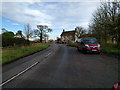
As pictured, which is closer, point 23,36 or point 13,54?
point 13,54

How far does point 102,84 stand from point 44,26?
6891 cm

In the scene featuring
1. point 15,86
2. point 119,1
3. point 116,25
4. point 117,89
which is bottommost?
point 15,86

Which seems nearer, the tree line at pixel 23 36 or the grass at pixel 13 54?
the grass at pixel 13 54

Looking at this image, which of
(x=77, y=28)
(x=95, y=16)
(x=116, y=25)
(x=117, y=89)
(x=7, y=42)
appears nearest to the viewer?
(x=117, y=89)

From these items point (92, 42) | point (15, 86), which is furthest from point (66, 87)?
point (92, 42)

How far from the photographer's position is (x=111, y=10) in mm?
24781

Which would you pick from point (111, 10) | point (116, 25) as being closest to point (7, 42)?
point (116, 25)

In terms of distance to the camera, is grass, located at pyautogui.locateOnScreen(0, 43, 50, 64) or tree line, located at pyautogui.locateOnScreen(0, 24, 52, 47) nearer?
grass, located at pyautogui.locateOnScreen(0, 43, 50, 64)

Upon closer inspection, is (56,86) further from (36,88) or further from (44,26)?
(44,26)

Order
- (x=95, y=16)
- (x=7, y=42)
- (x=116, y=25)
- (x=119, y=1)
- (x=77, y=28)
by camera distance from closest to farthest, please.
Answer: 1. (x=116, y=25)
2. (x=119, y=1)
3. (x=7, y=42)
4. (x=95, y=16)
5. (x=77, y=28)

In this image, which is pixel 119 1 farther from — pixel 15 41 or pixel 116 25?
pixel 15 41

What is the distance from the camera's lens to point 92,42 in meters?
14.8

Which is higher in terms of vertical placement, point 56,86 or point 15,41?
point 15,41

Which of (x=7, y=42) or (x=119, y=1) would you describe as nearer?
(x=119, y=1)
